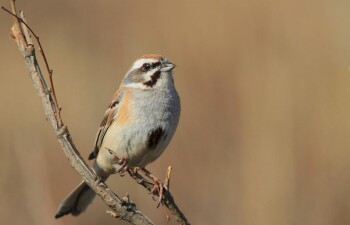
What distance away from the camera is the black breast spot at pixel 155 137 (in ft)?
14.3

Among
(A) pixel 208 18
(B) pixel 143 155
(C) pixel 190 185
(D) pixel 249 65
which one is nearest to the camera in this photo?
(B) pixel 143 155

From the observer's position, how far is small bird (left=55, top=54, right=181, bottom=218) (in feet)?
14.4

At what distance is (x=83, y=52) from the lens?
26.3ft

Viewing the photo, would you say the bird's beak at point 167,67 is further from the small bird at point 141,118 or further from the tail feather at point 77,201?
the tail feather at point 77,201

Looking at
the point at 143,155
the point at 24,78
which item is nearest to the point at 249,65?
the point at 24,78

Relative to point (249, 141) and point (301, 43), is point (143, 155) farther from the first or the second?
point (301, 43)

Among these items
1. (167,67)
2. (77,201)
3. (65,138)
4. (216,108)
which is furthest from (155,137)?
(216,108)

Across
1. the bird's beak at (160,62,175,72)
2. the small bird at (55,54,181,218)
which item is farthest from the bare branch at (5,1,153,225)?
the bird's beak at (160,62,175,72)

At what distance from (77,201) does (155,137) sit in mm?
998

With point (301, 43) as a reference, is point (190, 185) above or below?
below

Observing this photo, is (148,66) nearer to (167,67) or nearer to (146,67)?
(146,67)

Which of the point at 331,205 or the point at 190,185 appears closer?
the point at 331,205

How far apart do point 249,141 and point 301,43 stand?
1376mm

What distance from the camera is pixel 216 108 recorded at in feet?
23.7
